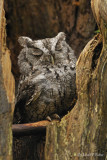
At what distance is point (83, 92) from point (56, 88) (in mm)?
585

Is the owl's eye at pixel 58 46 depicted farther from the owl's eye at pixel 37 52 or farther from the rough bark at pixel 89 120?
the rough bark at pixel 89 120

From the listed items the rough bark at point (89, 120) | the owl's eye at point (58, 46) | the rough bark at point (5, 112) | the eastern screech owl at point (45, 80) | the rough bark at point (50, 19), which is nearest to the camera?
the rough bark at point (5, 112)

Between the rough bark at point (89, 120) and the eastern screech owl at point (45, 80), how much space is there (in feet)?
1.83

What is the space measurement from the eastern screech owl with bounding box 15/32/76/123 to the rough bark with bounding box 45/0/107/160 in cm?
56

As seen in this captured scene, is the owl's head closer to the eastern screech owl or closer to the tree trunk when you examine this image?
the eastern screech owl

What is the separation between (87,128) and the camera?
71.3 inches

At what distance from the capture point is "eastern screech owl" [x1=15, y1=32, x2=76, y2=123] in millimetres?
2420

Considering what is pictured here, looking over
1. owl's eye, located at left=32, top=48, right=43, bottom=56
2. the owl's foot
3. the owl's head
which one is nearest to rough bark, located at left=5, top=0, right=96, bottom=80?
the owl's head

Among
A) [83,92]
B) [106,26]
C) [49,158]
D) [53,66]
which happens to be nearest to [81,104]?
[83,92]

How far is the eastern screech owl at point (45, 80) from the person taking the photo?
2.42 meters

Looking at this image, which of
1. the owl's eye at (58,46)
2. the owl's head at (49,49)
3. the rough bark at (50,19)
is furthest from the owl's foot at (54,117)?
the rough bark at (50,19)

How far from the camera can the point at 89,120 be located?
1812mm

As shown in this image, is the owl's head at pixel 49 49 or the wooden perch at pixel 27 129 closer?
the wooden perch at pixel 27 129

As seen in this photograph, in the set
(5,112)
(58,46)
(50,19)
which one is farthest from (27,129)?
(50,19)
